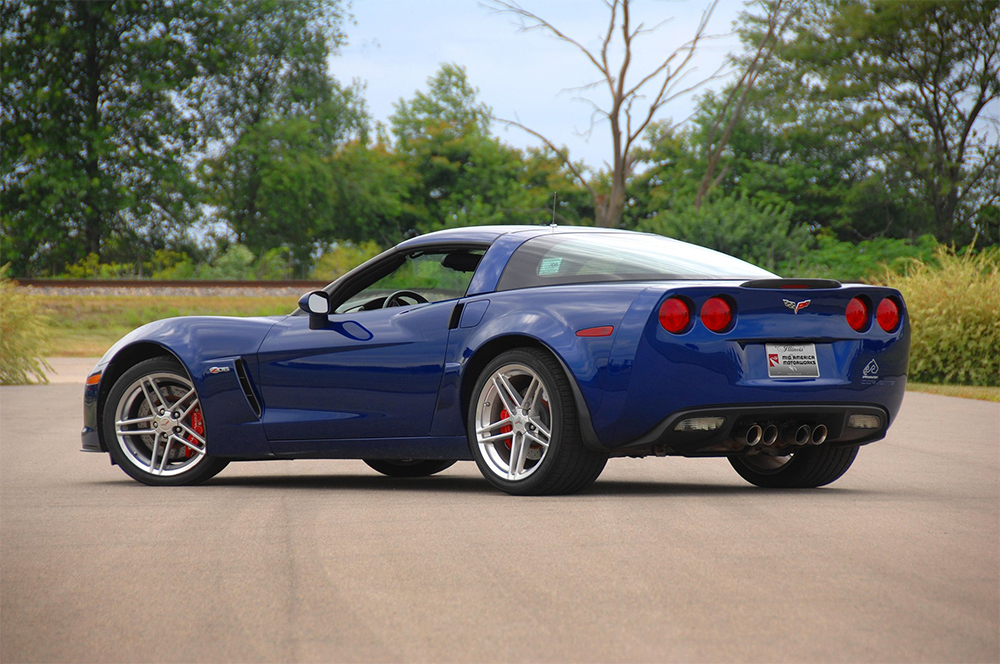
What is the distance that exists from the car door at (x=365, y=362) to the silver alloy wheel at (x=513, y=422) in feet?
1.13

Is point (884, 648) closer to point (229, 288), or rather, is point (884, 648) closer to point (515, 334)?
point (515, 334)

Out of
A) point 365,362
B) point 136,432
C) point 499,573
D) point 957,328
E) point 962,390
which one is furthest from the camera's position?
point 957,328

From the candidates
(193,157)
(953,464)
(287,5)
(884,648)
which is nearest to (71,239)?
(193,157)

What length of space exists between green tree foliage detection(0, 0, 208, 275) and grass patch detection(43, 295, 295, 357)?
15.5 meters

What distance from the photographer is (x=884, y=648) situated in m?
3.49

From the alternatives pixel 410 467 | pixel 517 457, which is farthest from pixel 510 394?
pixel 410 467

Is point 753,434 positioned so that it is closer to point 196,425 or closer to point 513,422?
point 513,422

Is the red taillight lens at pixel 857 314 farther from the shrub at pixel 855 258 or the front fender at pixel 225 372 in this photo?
the shrub at pixel 855 258

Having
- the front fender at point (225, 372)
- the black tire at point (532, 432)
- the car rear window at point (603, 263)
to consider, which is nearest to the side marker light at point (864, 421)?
the car rear window at point (603, 263)

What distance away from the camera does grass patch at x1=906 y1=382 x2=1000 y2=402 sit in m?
17.1

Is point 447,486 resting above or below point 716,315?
below

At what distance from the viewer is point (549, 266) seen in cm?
646

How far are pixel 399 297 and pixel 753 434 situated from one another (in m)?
2.22

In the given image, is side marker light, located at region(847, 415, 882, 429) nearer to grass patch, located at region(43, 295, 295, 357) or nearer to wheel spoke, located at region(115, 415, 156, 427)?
wheel spoke, located at region(115, 415, 156, 427)
